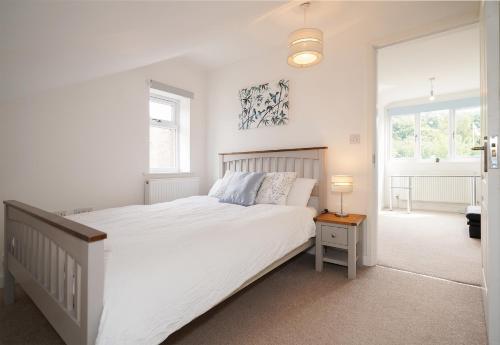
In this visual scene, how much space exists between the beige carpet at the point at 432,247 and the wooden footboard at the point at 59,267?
2609 mm

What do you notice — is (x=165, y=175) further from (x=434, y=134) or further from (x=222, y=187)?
(x=434, y=134)

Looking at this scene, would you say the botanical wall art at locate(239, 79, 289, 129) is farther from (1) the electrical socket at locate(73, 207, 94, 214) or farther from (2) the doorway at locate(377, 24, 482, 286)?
(1) the electrical socket at locate(73, 207, 94, 214)

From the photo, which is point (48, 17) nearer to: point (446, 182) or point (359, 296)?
point (359, 296)

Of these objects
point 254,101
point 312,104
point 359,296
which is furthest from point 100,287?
point 254,101

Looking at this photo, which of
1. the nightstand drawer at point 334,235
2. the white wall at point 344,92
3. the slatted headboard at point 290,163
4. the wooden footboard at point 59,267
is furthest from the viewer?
the slatted headboard at point 290,163

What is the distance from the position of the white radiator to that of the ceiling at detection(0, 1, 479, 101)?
144cm

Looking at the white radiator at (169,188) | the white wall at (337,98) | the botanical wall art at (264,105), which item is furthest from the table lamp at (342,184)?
the white radiator at (169,188)

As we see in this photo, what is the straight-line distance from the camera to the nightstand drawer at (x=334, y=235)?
230 centimetres

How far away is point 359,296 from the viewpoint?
196 centimetres

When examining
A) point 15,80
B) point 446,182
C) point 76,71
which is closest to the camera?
point 15,80

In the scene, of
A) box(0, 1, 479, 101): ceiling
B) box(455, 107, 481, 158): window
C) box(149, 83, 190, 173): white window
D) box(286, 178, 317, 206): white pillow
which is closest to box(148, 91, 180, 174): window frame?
box(149, 83, 190, 173): white window

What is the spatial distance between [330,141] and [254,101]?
123cm

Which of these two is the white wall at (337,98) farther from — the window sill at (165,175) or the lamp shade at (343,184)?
the window sill at (165,175)

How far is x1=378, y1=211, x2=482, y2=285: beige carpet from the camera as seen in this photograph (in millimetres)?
2418
